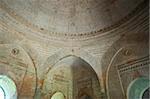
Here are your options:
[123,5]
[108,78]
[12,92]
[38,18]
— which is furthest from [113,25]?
[12,92]

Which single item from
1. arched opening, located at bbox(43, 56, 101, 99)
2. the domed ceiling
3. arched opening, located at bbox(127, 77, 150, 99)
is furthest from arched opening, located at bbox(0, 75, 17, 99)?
arched opening, located at bbox(127, 77, 150, 99)

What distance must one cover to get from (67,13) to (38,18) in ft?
4.58

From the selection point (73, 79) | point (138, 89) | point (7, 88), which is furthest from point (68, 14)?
point (138, 89)

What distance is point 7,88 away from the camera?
9156mm

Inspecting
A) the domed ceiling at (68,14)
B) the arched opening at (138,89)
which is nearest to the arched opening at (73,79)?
the arched opening at (138,89)

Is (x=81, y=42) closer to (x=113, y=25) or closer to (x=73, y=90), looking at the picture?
(x=113, y=25)

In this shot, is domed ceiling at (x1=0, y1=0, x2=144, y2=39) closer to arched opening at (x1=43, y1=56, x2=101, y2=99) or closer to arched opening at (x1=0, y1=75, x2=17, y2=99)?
arched opening at (x1=43, y1=56, x2=101, y2=99)

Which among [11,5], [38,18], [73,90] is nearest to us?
[11,5]

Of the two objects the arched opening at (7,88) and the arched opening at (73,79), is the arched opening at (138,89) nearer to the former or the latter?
the arched opening at (73,79)

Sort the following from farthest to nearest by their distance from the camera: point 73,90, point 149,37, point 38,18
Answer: point 73,90 < point 38,18 < point 149,37

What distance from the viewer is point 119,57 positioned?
9.23m

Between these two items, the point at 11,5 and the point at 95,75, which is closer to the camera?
the point at 11,5

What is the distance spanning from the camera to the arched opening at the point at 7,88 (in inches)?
350

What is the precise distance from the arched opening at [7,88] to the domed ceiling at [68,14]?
2592 millimetres
